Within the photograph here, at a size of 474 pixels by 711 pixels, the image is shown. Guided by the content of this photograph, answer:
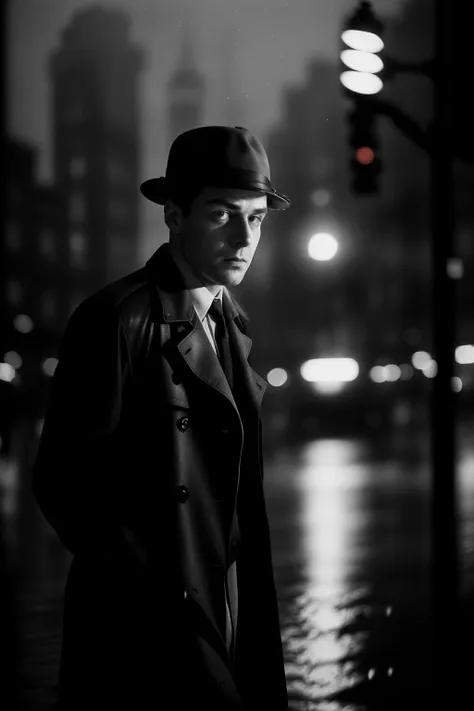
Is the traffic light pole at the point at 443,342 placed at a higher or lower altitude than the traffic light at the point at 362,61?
lower

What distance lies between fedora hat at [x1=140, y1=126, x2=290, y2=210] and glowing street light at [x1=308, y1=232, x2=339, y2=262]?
21.4ft

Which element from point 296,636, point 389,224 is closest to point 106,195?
point 389,224

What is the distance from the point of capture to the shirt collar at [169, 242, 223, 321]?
2.99 metres

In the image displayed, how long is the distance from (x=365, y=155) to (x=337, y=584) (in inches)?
138

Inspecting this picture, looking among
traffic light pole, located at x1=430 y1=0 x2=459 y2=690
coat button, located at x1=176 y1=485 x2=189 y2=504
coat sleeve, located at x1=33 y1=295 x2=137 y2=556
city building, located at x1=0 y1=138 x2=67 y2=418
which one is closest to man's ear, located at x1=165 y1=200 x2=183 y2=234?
coat sleeve, located at x1=33 y1=295 x2=137 y2=556

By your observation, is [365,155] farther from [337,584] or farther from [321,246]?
[337,584]

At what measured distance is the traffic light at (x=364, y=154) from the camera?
8.92m

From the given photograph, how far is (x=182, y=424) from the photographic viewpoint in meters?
2.81

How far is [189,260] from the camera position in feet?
9.74

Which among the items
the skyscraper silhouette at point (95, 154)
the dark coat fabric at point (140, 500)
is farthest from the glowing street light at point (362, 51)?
the skyscraper silhouette at point (95, 154)

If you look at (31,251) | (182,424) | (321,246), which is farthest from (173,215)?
(31,251)

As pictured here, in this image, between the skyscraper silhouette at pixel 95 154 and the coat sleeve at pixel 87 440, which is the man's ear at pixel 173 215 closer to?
the coat sleeve at pixel 87 440

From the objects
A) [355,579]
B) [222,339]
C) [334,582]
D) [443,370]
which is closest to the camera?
[222,339]

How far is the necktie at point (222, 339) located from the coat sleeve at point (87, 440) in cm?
35
